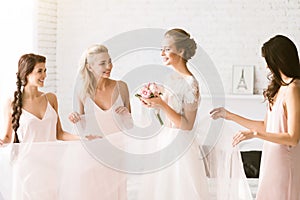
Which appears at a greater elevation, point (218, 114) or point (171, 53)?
point (171, 53)

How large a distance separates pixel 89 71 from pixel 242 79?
3.11 meters

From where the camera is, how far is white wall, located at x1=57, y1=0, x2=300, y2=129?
23.2 ft

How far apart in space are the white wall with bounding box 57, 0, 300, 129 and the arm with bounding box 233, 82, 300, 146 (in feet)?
11.0

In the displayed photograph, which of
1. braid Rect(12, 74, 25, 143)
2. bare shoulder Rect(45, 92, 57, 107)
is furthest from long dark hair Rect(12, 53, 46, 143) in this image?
bare shoulder Rect(45, 92, 57, 107)

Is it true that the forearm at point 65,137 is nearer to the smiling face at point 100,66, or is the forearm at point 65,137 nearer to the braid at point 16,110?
the braid at point 16,110

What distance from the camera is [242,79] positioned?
7160 millimetres

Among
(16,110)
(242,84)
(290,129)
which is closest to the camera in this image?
(290,129)

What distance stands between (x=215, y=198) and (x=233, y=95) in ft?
9.64

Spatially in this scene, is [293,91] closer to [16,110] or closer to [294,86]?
[294,86]

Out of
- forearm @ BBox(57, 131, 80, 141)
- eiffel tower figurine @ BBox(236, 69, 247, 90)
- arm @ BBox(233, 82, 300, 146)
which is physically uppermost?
eiffel tower figurine @ BBox(236, 69, 247, 90)

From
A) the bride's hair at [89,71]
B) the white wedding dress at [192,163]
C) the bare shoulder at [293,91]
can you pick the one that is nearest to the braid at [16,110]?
the bride's hair at [89,71]

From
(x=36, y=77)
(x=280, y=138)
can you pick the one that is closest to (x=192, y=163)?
(x=280, y=138)

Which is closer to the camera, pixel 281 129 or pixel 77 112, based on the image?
pixel 281 129

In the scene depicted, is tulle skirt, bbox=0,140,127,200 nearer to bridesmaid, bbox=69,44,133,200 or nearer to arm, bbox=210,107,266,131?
bridesmaid, bbox=69,44,133,200
